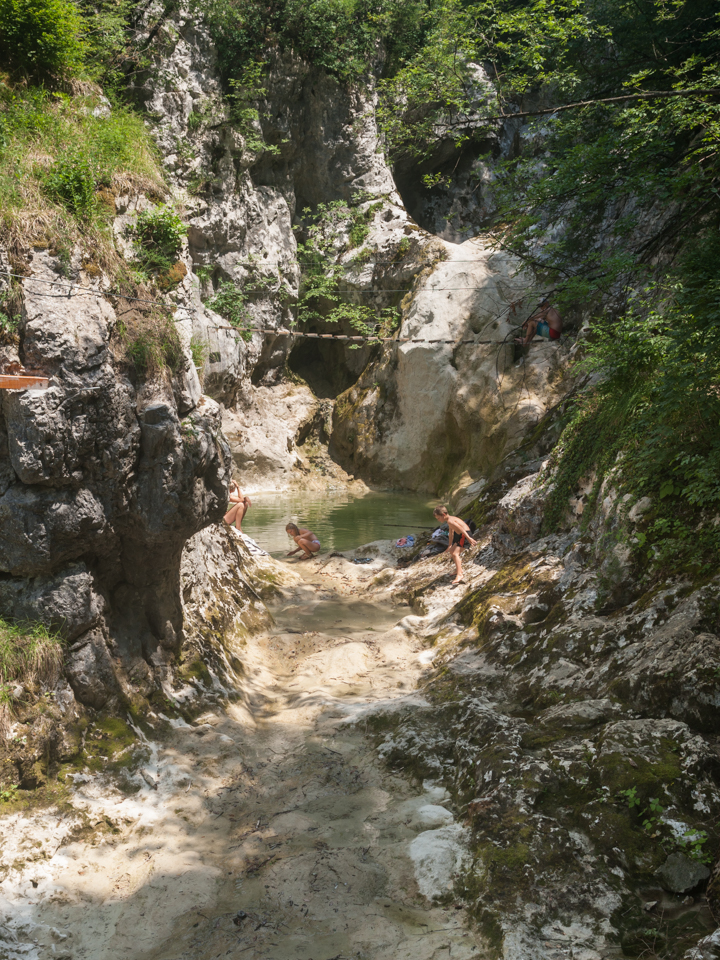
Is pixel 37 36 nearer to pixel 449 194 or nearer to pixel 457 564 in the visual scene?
pixel 457 564

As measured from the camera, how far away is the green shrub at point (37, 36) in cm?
532

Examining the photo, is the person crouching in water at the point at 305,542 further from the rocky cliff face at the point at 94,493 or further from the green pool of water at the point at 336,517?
the rocky cliff face at the point at 94,493

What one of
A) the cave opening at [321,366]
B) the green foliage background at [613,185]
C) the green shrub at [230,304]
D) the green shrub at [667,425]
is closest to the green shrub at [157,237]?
the green foliage background at [613,185]

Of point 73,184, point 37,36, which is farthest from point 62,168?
point 37,36

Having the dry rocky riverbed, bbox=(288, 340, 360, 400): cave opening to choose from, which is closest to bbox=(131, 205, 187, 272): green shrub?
the dry rocky riverbed

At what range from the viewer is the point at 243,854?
3.91m

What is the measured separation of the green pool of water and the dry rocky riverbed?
19.9ft

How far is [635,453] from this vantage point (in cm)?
580

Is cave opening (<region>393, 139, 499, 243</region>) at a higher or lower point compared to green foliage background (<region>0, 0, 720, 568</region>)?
higher

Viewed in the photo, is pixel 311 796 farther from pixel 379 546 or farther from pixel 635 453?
pixel 379 546

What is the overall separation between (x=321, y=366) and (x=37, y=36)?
16.3m

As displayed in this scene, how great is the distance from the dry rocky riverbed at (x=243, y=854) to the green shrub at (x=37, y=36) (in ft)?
17.9

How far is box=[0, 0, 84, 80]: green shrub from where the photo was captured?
532cm

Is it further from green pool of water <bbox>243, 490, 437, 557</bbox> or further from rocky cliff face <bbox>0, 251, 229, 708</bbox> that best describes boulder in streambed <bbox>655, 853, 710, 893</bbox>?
green pool of water <bbox>243, 490, 437, 557</bbox>
